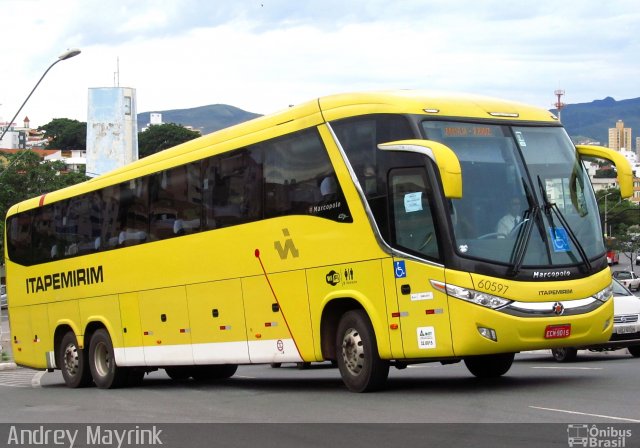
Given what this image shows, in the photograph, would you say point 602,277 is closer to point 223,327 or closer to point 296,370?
point 223,327

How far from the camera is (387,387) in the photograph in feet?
48.7

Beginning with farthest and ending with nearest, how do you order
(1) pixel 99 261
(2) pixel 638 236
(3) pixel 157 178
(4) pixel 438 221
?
(2) pixel 638 236 → (1) pixel 99 261 → (3) pixel 157 178 → (4) pixel 438 221

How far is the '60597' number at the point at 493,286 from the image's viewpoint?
12.7m

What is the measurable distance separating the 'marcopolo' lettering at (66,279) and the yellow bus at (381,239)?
2.47 m

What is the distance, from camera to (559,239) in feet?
43.7

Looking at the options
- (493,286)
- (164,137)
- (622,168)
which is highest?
(164,137)

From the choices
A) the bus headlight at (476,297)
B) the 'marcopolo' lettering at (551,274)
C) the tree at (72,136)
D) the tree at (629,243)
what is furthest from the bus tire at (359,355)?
the tree at (72,136)

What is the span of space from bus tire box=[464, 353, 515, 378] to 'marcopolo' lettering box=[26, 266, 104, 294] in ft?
26.0

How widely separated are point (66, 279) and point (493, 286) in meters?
11.6

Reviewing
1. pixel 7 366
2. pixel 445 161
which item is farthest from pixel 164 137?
pixel 445 161

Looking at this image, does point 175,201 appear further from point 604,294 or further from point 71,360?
point 604,294
